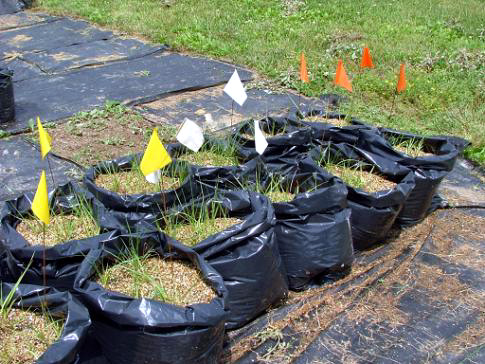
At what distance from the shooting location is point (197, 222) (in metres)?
2.77

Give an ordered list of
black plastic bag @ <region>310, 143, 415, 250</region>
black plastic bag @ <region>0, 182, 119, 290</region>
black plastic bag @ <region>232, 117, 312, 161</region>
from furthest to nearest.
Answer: black plastic bag @ <region>232, 117, 312, 161</region>
black plastic bag @ <region>310, 143, 415, 250</region>
black plastic bag @ <region>0, 182, 119, 290</region>

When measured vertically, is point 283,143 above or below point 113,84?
above

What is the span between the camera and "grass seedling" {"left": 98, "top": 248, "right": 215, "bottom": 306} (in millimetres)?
2324

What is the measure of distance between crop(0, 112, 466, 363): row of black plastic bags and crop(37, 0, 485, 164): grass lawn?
1397mm

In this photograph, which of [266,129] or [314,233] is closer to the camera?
[314,233]

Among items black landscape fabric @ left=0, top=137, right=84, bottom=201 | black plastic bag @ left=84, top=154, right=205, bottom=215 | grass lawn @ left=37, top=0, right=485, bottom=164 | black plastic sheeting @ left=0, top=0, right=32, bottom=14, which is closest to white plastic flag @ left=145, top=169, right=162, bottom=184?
black plastic bag @ left=84, top=154, right=205, bottom=215

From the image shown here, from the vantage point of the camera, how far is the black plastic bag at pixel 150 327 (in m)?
2.08


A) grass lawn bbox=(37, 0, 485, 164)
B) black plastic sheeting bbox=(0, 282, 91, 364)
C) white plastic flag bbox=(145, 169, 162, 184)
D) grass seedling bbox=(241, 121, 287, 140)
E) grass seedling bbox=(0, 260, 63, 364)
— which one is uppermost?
white plastic flag bbox=(145, 169, 162, 184)

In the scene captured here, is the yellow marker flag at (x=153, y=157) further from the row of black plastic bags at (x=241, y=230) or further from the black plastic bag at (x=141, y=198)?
the black plastic bag at (x=141, y=198)

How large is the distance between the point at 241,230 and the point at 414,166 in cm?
142

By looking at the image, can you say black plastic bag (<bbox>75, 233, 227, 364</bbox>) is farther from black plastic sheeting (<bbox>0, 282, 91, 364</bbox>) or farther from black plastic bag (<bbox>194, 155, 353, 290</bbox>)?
black plastic bag (<bbox>194, 155, 353, 290</bbox>)

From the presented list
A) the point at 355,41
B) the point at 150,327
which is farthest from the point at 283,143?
the point at 355,41

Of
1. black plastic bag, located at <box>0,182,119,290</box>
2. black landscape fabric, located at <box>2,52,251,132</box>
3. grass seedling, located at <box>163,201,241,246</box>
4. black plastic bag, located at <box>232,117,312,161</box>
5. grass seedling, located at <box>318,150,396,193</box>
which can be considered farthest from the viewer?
black landscape fabric, located at <box>2,52,251,132</box>

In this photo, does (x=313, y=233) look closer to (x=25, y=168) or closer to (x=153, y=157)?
(x=153, y=157)
